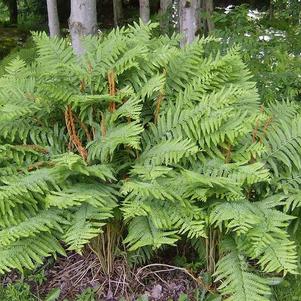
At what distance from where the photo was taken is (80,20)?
17.7ft

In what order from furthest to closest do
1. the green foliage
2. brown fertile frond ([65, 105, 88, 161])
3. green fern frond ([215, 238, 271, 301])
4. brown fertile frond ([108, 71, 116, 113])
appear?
the green foliage < brown fertile frond ([108, 71, 116, 113]) < brown fertile frond ([65, 105, 88, 161]) < green fern frond ([215, 238, 271, 301])

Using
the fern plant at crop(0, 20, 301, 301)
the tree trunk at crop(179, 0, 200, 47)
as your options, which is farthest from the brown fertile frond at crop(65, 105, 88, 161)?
the tree trunk at crop(179, 0, 200, 47)

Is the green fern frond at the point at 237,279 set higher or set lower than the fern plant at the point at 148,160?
lower

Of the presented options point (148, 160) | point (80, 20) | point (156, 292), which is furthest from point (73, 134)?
point (80, 20)

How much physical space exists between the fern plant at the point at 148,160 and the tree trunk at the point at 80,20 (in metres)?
1.53

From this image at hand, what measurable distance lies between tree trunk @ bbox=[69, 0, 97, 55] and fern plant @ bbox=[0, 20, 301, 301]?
1.53 meters

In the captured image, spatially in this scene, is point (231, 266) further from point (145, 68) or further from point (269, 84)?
point (269, 84)

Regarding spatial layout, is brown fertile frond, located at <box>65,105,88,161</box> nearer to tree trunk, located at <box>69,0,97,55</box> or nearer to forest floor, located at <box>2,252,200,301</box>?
forest floor, located at <box>2,252,200,301</box>

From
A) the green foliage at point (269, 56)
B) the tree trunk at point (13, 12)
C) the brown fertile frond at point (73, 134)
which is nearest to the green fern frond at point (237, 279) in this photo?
the brown fertile frond at point (73, 134)

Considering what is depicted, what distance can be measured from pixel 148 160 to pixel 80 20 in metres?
2.80

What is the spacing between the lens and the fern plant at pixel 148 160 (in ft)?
9.47

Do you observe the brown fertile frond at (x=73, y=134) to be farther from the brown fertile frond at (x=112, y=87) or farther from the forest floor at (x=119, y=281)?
the forest floor at (x=119, y=281)

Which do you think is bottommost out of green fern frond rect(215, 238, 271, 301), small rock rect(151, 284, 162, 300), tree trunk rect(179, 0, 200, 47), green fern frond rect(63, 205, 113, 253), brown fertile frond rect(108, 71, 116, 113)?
small rock rect(151, 284, 162, 300)

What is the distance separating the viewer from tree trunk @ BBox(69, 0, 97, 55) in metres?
5.36
